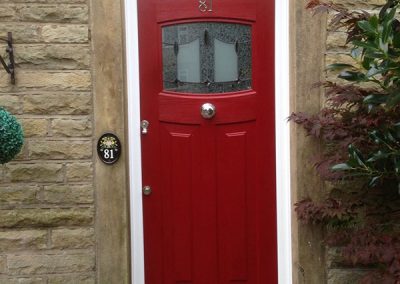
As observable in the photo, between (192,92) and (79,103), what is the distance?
71 cm

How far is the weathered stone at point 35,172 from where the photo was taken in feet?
11.3

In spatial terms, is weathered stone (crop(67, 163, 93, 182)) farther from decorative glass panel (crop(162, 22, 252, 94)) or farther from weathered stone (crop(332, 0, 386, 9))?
weathered stone (crop(332, 0, 386, 9))

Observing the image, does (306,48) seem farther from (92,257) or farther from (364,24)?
(92,257)

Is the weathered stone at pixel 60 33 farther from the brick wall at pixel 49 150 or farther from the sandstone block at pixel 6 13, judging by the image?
the sandstone block at pixel 6 13

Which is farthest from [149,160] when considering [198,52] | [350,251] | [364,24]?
[364,24]

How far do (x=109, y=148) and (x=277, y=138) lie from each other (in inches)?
42.1

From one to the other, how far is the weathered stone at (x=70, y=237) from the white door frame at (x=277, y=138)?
29 cm

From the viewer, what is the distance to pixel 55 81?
3.44 m

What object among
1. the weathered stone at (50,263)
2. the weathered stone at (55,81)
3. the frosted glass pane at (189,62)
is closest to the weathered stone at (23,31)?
the weathered stone at (55,81)

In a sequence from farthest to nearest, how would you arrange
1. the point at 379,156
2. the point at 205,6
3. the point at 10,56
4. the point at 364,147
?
the point at 205,6 < the point at 10,56 < the point at 364,147 < the point at 379,156

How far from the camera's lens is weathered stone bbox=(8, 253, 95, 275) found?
3453mm

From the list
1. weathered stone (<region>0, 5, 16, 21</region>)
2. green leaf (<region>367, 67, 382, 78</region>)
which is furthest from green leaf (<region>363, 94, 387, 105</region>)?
weathered stone (<region>0, 5, 16, 21</region>)

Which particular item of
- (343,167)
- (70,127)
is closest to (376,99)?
(343,167)

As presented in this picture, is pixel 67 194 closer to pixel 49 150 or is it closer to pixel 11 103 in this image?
pixel 49 150
